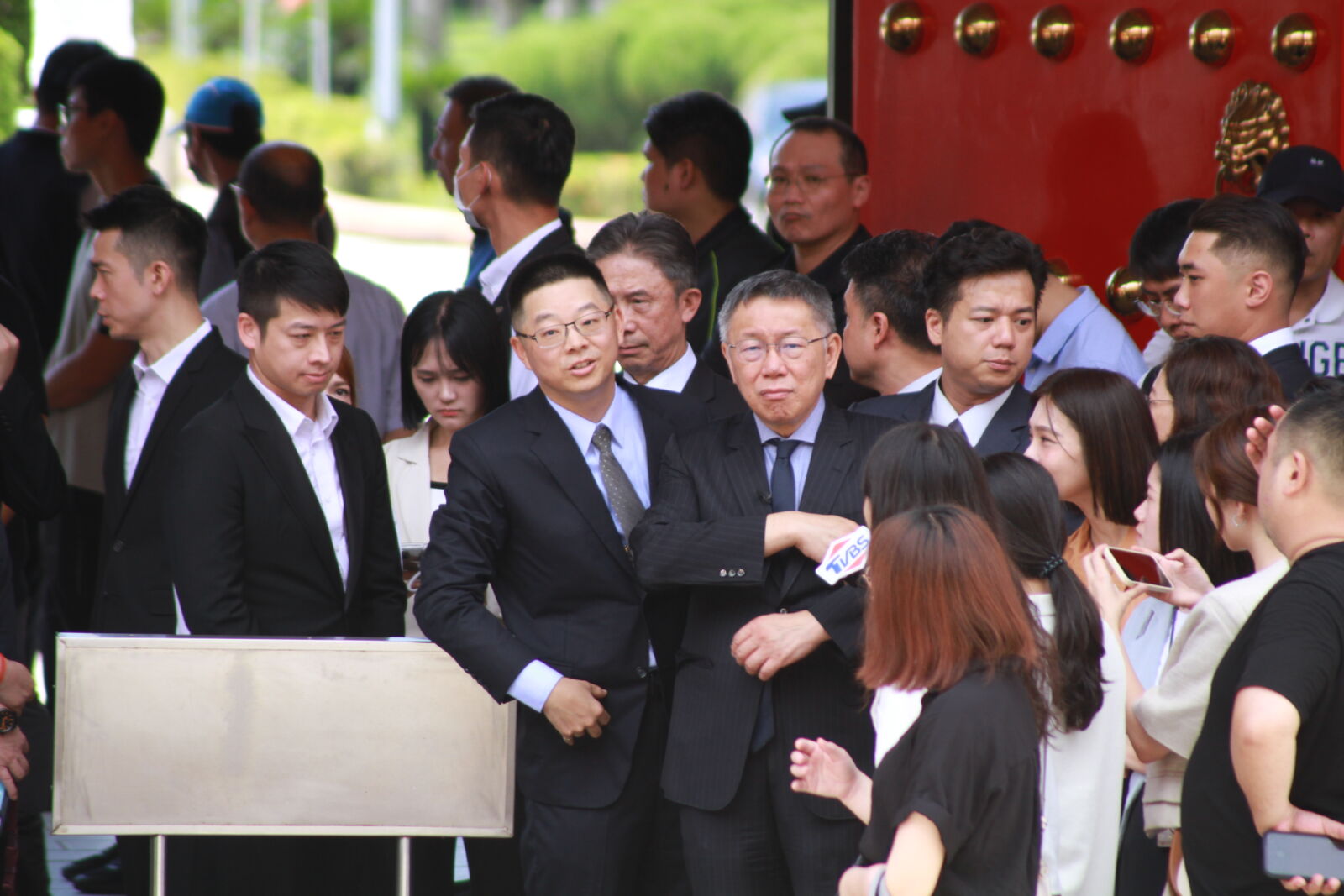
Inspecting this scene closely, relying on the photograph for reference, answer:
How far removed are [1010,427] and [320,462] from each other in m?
1.46

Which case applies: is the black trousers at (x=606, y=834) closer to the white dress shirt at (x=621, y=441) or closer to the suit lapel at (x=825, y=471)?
the white dress shirt at (x=621, y=441)

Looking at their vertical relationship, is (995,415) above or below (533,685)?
above

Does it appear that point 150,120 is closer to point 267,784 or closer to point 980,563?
point 267,784

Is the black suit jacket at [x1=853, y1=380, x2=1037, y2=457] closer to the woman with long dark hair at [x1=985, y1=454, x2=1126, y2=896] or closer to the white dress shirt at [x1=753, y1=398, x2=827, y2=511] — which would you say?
the white dress shirt at [x1=753, y1=398, x2=827, y2=511]

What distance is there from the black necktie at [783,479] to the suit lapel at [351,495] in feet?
3.15

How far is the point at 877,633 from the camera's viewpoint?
2291 millimetres

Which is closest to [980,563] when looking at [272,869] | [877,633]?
[877,633]

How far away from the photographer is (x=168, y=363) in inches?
160

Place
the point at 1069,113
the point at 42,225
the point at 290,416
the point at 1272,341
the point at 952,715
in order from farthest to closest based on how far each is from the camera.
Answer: the point at 42,225 → the point at 1069,113 → the point at 1272,341 → the point at 290,416 → the point at 952,715

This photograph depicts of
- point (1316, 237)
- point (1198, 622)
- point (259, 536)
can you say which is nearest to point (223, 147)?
point (259, 536)

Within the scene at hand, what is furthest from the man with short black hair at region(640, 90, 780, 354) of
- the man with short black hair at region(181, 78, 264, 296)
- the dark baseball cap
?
the dark baseball cap

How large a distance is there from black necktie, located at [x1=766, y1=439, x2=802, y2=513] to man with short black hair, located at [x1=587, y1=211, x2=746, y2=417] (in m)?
0.64

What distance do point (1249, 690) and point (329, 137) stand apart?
20584mm

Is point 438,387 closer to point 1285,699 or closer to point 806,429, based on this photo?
point 806,429
